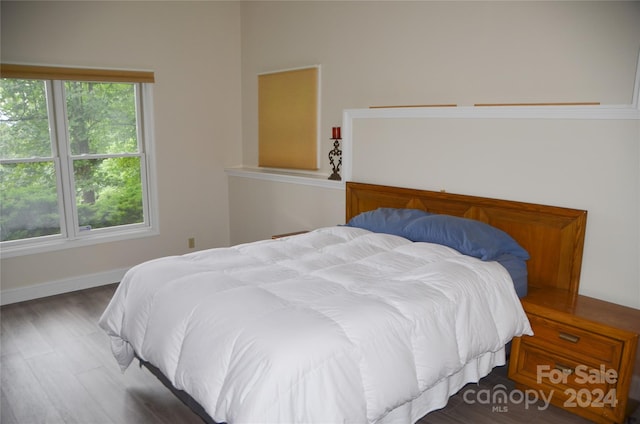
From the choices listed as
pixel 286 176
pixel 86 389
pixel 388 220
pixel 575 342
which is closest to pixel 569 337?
pixel 575 342

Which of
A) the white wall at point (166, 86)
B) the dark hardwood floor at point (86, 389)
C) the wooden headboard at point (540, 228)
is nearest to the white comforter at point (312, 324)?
the dark hardwood floor at point (86, 389)

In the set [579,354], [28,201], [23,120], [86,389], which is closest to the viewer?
[579,354]

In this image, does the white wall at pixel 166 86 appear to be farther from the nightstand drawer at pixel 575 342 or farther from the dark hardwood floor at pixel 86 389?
the nightstand drawer at pixel 575 342

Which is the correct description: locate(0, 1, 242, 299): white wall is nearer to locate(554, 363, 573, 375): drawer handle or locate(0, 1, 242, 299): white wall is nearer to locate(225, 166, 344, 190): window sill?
locate(225, 166, 344, 190): window sill

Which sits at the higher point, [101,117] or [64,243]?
[101,117]

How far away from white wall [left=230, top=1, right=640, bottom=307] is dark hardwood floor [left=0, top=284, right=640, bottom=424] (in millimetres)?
916

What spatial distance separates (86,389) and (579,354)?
8.74 feet

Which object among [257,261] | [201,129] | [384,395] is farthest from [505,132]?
[201,129]

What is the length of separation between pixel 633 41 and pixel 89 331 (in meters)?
Answer: 3.89

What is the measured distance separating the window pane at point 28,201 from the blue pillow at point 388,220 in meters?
2.66

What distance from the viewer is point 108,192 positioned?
453 cm

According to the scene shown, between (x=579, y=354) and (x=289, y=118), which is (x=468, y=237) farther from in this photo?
(x=289, y=118)

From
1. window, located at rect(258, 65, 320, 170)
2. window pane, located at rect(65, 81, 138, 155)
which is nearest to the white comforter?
window, located at rect(258, 65, 320, 170)

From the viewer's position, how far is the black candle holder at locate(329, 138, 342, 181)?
422 cm
